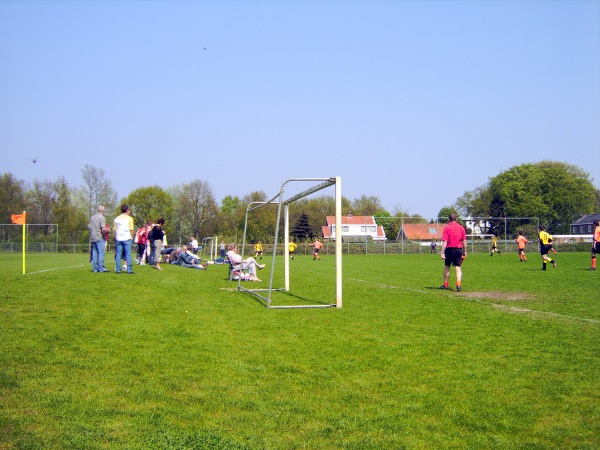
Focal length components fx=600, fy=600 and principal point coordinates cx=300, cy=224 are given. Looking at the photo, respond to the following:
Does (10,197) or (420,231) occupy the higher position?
(10,197)

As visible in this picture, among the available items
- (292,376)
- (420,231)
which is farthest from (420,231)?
(292,376)

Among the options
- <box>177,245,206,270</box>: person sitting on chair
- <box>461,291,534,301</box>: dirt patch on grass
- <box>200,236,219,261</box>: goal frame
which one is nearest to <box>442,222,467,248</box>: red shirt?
<box>461,291,534,301</box>: dirt patch on grass

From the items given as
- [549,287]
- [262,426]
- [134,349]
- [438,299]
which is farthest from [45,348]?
[549,287]

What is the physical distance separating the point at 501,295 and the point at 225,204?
10297cm

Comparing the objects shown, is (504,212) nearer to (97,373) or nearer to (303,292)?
(303,292)

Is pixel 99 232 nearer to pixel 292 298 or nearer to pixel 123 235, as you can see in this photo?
pixel 123 235

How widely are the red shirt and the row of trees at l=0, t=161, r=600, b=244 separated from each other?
46953 millimetres

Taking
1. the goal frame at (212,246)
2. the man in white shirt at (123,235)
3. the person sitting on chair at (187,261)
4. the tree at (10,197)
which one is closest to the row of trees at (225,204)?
the tree at (10,197)

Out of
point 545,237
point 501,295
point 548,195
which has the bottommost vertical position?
point 501,295

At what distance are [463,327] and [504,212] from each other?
93229 mm

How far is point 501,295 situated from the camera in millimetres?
13664

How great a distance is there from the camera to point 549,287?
15.8 meters

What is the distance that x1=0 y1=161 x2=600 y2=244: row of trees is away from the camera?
70000mm

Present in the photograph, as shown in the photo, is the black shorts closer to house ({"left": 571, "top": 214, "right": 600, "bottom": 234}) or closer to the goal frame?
the goal frame
